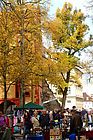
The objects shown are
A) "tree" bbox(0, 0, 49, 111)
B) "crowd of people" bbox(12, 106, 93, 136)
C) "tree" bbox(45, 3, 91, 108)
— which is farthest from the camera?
"tree" bbox(45, 3, 91, 108)

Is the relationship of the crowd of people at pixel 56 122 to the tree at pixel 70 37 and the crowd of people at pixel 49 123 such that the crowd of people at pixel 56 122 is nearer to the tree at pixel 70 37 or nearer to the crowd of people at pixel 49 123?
the crowd of people at pixel 49 123

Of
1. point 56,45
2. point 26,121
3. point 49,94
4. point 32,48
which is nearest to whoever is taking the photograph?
point 26,121

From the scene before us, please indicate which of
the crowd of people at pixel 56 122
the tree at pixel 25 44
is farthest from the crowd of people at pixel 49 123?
the tree at pixel 25 44

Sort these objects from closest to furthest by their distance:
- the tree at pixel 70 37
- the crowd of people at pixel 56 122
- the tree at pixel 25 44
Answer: the crowd of people at pixel 56 122, the tree at pixel 25 44, the tree at pixel 70 37

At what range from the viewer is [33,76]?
3881 centimetres

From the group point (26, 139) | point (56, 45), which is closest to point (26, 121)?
point (26, 139)

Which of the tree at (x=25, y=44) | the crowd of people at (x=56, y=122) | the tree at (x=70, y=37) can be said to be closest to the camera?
the crowd of people at (x=56, y=122)

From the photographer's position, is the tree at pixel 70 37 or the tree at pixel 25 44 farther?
the tree at pixel 70 37

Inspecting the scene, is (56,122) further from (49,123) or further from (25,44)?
(25,44)

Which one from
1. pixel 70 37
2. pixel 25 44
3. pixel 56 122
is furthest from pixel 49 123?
pixel 70 37

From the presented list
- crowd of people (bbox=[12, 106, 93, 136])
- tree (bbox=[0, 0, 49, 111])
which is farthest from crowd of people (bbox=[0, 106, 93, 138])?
tree (bbox=[0, 0, 49, 111])

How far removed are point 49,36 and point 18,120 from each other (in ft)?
25.3

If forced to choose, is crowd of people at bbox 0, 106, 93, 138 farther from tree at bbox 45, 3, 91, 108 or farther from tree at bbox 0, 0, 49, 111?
tree at bbox 45, 3, 91, 108

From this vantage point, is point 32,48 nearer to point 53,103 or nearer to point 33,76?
point 33,76
